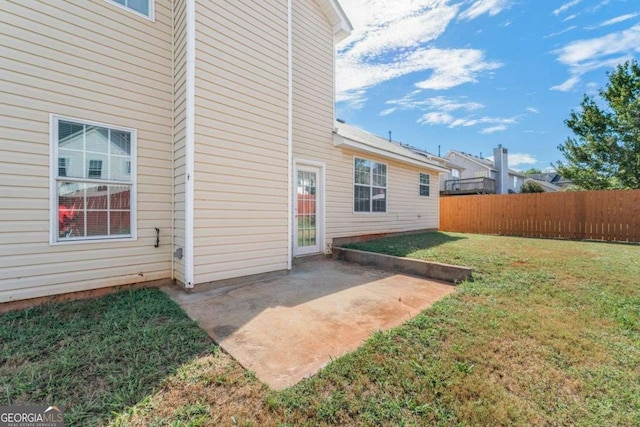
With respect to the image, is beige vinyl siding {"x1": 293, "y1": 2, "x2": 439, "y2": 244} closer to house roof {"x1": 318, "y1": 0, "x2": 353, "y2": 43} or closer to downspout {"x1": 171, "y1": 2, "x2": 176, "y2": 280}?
house roof {"x1": 318, "y1": 0, "x2": 353, "y2": 43}

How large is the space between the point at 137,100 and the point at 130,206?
1.70 metres

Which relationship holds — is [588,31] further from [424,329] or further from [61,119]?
[61,119]

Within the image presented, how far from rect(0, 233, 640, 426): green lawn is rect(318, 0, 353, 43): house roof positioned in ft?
24.5

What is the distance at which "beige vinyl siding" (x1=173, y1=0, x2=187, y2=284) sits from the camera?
13.6ft

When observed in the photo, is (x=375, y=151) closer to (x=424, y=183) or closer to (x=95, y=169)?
(x=424, y=183)

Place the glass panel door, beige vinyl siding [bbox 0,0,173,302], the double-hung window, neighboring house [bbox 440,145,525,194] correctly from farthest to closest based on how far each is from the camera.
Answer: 1. neighboring house [bbox 440,145,525,194]
2. the double-hung window
3. the glass panel door
4. beige vinyl siding [bbox 0,0,173,302]

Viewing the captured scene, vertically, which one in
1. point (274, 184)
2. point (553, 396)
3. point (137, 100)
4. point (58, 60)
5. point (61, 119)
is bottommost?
point (553, 396)

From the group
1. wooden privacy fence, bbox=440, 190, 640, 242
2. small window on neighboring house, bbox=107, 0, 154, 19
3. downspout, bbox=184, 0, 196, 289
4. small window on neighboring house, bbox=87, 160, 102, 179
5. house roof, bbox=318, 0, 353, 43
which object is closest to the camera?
small window on neighboring house, bbox=87, 160, 102, 179

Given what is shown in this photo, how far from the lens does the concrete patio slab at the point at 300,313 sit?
2.35 m

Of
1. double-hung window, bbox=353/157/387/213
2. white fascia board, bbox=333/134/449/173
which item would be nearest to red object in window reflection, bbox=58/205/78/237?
white fascia board, bbox=333/134/449/173

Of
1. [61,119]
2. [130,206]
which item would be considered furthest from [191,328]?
[61,119]

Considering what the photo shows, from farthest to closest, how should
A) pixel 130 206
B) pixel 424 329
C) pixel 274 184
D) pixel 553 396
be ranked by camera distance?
pixel 274 184 < pixel 130 206 < pixel 424 329 < pixel 553 396

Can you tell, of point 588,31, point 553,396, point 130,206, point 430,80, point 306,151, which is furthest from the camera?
point 430,80

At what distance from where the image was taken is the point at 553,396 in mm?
1866
